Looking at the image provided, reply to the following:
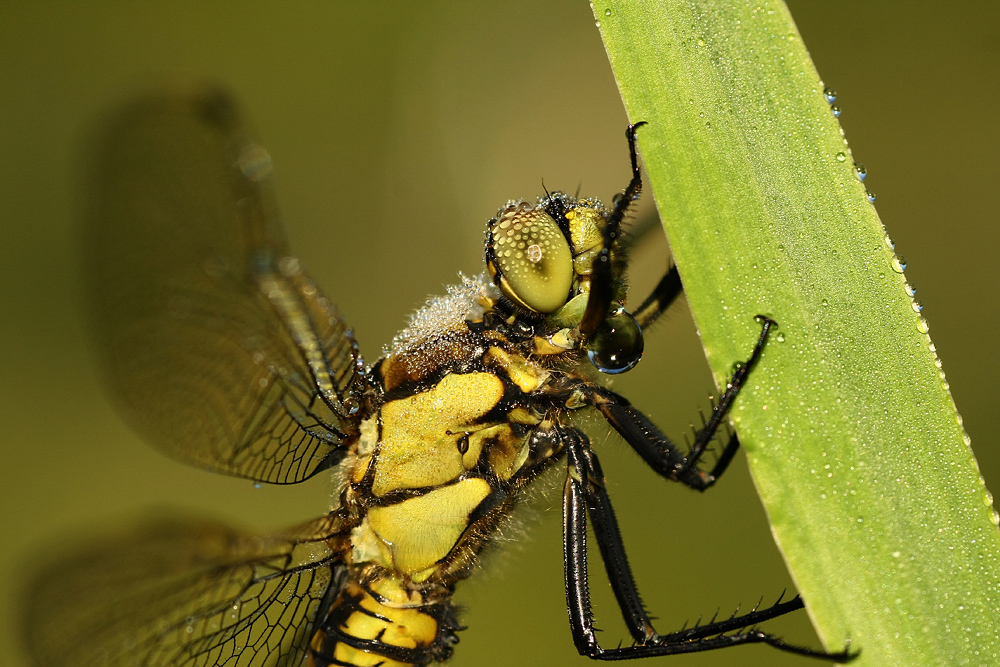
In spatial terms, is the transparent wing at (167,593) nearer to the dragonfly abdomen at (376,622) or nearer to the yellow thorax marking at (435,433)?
the dragonfly abdomen at (376,622)

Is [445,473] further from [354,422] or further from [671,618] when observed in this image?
[671,618]

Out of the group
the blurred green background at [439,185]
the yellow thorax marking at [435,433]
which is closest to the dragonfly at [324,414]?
the yellow thorax marking at [435,433]

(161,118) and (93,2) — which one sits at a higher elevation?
(93,2)

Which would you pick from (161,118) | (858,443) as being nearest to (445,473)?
(858,443)

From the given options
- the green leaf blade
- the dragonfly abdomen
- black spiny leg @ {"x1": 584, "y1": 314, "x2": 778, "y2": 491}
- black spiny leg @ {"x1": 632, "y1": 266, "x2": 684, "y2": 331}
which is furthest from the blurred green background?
the green leaf blade

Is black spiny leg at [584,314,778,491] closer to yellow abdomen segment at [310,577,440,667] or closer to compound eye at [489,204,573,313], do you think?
compound eye at [489,204,573,313]

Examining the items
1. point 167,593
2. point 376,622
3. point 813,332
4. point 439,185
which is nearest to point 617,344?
point 813,332

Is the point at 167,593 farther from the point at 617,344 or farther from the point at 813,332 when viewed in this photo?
the point at 813,332
